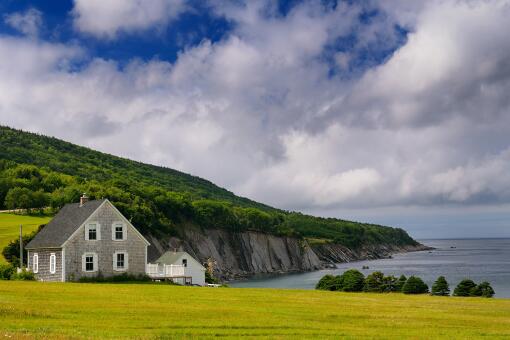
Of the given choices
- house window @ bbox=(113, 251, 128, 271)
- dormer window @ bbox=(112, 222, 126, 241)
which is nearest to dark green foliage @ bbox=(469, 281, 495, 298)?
house window @ bbox=(113, 251, 128, 271)

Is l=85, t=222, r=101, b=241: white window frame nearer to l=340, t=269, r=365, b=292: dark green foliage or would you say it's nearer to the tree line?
the tree line

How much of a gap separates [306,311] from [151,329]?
10.0m

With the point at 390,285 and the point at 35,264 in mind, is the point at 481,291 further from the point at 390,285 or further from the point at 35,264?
the point at 35,264

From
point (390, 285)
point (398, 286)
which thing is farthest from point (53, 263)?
point (398, 286)

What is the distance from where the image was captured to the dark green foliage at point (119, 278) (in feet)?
179

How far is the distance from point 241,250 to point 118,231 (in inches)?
4131

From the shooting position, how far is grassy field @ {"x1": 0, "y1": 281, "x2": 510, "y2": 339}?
2108cm

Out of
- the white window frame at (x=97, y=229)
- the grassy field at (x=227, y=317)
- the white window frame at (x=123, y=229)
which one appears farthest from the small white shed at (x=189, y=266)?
the grassy field at (x=227, y=317)

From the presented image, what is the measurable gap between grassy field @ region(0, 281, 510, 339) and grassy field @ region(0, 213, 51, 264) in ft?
137

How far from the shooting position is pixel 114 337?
61.8ft

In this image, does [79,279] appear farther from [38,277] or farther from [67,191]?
[67,191]

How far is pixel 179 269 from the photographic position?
63.4m

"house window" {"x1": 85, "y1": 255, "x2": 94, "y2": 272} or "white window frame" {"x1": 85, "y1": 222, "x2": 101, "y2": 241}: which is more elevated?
"white window frame" {"x1": 85, "y1": 222, "x2": 101, "y2": 241}

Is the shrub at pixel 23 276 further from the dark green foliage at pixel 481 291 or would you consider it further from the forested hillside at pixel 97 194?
the dark green foliage at pixel 481 291
